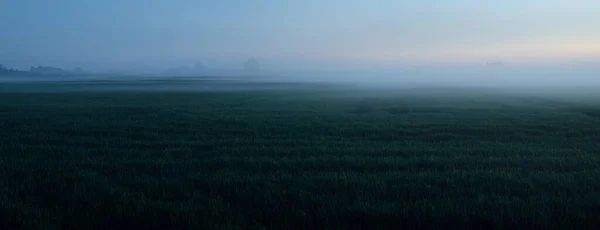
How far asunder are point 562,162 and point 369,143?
5.74 metres

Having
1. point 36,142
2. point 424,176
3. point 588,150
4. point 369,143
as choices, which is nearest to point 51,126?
point 36,142

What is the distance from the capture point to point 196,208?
7.46 meters

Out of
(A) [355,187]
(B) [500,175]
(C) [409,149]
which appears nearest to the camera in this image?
(A) [355,187]

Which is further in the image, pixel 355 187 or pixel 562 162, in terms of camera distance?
pixel 562 162

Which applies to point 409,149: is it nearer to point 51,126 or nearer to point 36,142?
point 36,142

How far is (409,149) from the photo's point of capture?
13.5 metres

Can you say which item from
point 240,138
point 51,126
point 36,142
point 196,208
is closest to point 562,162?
point 196,208

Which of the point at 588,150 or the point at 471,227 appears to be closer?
the point at 471,227

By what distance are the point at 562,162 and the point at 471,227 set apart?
19.9ft

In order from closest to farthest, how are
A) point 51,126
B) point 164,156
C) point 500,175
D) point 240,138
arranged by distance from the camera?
point 500,175, point 164,156, point 240,138, point 51,126

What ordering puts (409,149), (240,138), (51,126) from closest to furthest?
(409,149), (240,138), (51,126)

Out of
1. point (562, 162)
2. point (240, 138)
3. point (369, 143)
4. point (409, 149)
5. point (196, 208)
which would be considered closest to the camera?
point (196, 208)

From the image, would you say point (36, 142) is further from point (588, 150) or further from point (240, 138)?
point (588, 150)

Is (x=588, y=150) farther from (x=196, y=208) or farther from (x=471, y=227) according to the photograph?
(x=196, y=208)
